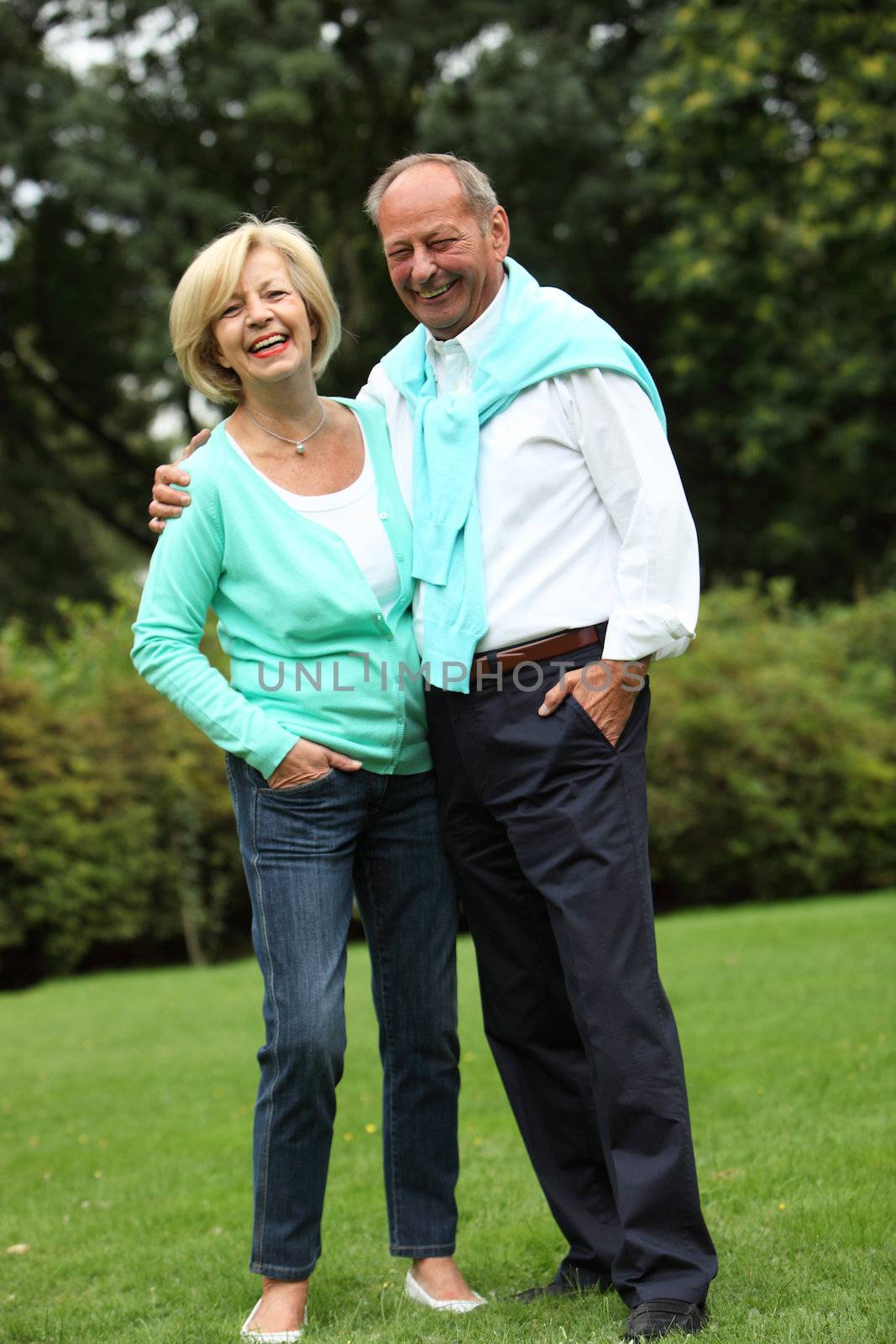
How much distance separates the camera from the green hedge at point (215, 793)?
995 cm

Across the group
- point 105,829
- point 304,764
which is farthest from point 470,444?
point 105,829

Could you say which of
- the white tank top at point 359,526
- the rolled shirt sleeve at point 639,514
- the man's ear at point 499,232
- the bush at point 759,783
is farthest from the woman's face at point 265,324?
the bush at point 759,783

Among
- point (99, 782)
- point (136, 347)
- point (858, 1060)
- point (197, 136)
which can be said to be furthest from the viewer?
point (197, 136)

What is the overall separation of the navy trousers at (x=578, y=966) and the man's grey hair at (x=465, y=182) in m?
1.00

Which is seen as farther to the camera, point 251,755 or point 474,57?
point 474,57

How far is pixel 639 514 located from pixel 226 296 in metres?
1.03

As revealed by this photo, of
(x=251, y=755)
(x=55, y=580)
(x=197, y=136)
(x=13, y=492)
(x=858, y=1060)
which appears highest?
(x=197, y=136)

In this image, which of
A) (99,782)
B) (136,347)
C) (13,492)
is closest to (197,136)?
(136,347)

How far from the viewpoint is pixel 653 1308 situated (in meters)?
2.88

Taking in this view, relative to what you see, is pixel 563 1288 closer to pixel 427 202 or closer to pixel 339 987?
pixel 339 987

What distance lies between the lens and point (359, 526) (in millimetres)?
3217

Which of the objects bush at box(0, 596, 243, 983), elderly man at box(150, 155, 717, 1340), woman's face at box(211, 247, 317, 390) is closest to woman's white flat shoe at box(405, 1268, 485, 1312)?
elderly man at box(150, 155, 717, 1340)

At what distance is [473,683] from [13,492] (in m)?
21.3

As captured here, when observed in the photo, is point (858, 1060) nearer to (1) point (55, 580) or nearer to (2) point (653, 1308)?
(2) point (653, 1308)
